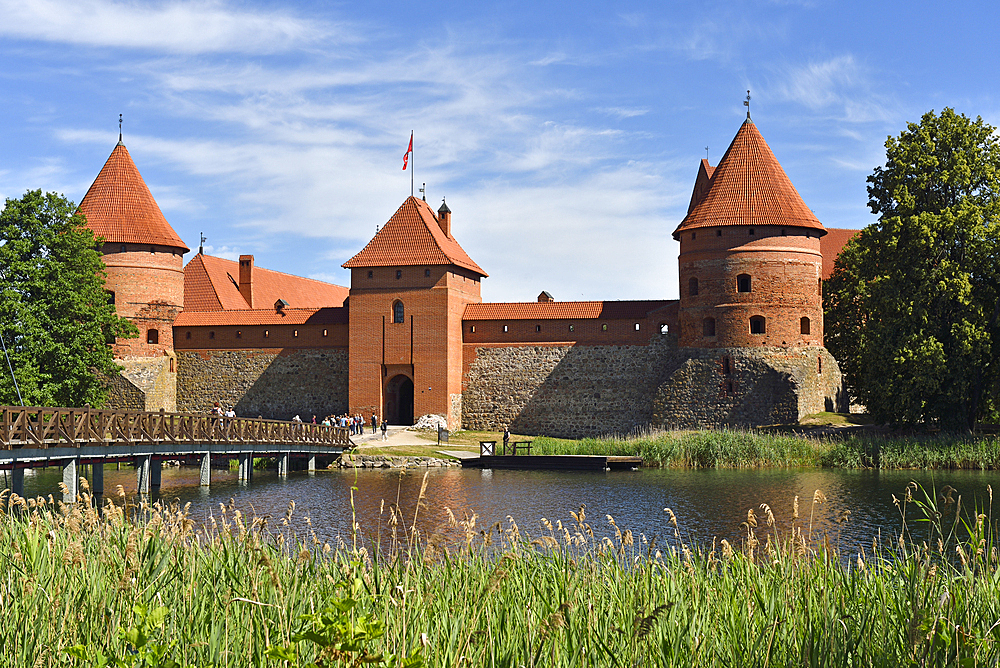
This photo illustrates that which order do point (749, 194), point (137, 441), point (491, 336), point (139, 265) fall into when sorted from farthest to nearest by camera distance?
point (491, 336) < point (139, 265) < point (749, 194) < point (137, 441)

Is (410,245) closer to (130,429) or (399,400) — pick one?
(399,400)

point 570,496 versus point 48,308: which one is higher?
point 48,308

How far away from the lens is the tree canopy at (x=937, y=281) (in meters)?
23.0

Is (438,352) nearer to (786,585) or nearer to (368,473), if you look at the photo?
(368,473)

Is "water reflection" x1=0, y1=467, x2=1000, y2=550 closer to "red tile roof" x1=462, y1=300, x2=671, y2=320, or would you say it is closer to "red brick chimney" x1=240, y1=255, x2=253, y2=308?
"red tile roof" x1=462, y1=300, x2=671, y2=320

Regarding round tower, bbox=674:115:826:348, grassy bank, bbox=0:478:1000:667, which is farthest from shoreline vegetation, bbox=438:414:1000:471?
grassy bank, bbox=0:478:1000:667

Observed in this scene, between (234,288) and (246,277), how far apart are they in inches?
41.7

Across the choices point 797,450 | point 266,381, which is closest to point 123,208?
point 266,381

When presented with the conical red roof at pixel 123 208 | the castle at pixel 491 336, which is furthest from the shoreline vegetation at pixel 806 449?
the conical red roof at pixel 123 208

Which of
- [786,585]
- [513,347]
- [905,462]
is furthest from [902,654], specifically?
[513,347]

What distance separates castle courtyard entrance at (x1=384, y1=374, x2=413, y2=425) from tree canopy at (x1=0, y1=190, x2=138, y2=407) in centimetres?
1039

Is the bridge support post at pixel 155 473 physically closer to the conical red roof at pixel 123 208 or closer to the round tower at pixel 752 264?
the conical red roof at pixel 123 208

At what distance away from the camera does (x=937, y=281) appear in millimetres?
23469

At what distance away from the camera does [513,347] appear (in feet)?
111
